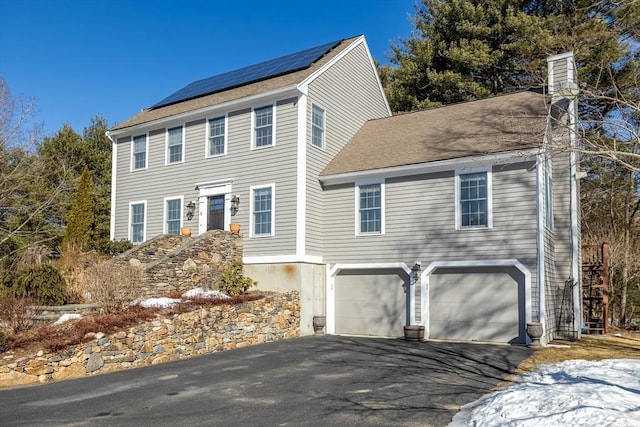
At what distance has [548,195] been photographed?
1567 centimetres

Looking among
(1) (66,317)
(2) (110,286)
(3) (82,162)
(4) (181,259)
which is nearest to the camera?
(1) (66,317)

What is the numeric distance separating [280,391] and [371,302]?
27.1ft

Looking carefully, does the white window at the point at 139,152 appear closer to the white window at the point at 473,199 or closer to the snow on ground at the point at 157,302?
the snow on ground at the point at 157,302

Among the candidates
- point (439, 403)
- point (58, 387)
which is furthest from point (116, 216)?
point (439, 403)

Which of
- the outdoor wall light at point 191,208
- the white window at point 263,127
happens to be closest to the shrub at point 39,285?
the outdoor wall light at point 191,208

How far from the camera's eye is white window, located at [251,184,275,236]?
17219 millimetres

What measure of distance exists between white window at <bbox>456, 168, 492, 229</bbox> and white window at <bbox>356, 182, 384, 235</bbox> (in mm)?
2454

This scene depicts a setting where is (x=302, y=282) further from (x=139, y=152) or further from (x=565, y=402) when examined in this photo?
(x=565, y=402)

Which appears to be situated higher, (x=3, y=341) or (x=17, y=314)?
(x=17, y=314)

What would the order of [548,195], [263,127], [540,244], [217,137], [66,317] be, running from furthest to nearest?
[217,137], [263,127], [548,195], [540,244], [66,317]

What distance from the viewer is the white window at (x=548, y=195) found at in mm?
15047

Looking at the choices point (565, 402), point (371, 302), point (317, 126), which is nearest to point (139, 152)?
point (317, 126)

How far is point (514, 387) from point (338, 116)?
12.8 m

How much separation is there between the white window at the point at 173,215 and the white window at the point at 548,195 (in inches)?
473
